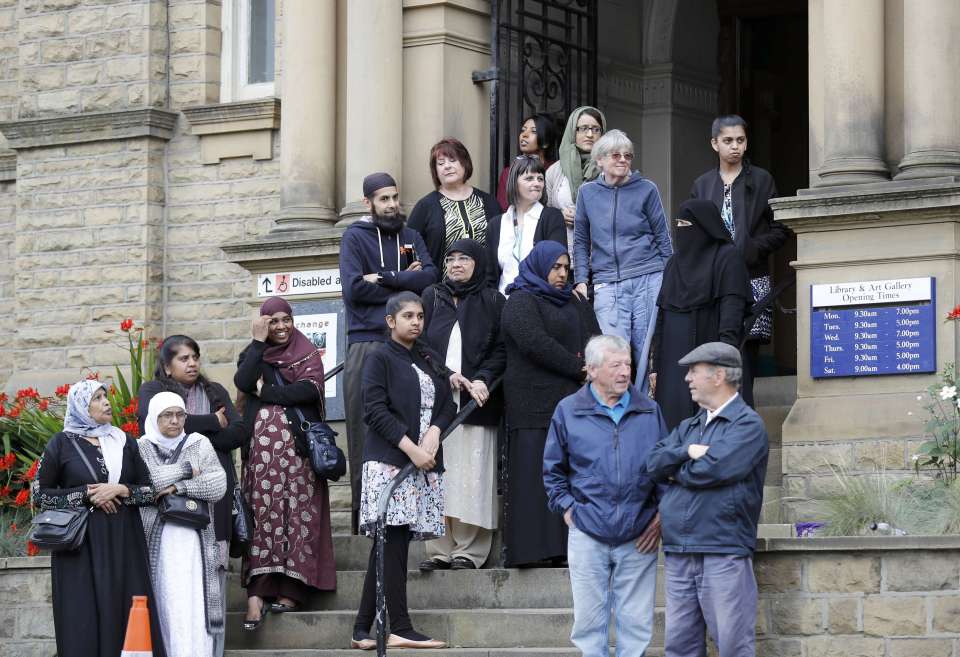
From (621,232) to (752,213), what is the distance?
0.91 meters

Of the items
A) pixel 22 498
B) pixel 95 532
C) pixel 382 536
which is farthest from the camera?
pixel 22 498

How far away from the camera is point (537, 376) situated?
1174 centimetres

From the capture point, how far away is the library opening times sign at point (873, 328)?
1260 cm

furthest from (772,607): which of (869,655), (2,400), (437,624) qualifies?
(2,400)

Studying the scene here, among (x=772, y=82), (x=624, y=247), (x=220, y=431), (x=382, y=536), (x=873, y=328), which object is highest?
(x=772, y=82)

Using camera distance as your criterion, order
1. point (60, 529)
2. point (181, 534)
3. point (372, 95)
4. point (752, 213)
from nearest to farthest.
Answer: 1. point (60, 529)
2. point (181, 534)
3. point (752, 213)
4. point (372, 95)

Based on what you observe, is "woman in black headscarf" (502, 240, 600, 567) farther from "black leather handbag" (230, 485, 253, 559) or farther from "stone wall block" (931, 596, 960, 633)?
"stone wall block" (931, 596, 960, 633)

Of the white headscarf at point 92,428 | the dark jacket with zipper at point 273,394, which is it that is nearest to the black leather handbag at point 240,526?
the dark jacket with zipper at point 273,394

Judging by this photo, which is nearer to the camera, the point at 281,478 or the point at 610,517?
the point at 610,517


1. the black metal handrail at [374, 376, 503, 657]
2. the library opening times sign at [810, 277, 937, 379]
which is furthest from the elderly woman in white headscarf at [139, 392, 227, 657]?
the library opening times sign at [810, 277, 937, 379]

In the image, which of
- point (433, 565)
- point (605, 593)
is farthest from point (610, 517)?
point (433, 565)

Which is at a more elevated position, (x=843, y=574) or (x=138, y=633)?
(x=843, y=574)

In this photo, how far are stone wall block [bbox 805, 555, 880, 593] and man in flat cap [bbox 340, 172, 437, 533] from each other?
3.21 m

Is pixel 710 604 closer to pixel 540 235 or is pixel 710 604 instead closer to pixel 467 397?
pixel 467 397
